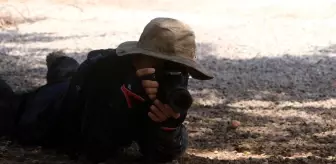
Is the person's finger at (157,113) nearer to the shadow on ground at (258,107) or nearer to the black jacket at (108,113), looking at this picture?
the black jacket at (108,113)

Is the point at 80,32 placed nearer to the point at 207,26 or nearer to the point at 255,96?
the point at 207,26

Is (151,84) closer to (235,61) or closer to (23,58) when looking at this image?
(235,61)

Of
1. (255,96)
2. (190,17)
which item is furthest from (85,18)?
(255,96)

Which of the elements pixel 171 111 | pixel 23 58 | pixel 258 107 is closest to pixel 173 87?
pixel 171 111

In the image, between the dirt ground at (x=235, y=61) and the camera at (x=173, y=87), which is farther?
the dirt ground at (x=235, y=61)

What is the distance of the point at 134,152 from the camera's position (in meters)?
2.69

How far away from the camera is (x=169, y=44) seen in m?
2.10

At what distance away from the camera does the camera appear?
188 cm

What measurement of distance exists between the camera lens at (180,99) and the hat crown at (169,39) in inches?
8.9

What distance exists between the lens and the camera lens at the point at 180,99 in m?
1.87

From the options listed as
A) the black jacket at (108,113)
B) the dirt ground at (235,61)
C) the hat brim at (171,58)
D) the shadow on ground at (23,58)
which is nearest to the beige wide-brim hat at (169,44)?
the hat brim at (171,58)

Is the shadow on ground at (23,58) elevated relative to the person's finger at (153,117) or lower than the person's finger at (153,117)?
lower

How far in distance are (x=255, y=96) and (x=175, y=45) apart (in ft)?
7.55

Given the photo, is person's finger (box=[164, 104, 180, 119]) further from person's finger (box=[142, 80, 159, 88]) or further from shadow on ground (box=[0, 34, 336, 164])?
shadow on ground (box=[0, 34, 336, 164])
